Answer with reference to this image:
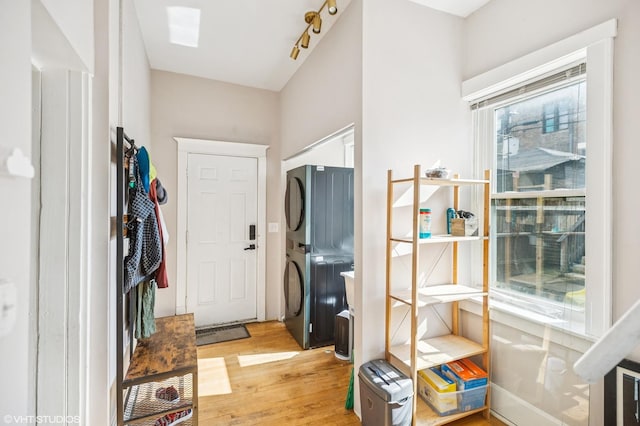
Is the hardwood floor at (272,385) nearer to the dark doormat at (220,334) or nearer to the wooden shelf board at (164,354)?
the dark doormat at (220,334)

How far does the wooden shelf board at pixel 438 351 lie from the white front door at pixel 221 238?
2170mm

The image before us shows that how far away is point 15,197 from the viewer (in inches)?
27.2

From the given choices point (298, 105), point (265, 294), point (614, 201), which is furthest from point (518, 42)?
point (265, 294)

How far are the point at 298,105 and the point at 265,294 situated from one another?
2.29 metres

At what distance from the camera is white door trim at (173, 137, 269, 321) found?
329cm

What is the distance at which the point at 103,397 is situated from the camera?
140 cm

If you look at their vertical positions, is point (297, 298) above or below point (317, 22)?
below

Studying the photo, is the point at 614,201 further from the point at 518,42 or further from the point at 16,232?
the point at 16,232

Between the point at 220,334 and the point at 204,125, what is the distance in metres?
2.37

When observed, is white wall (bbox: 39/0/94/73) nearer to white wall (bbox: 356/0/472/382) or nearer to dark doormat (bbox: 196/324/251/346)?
white wall (bbox: 356/0/472/382)

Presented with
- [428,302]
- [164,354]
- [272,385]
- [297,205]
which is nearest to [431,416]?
[428,302]

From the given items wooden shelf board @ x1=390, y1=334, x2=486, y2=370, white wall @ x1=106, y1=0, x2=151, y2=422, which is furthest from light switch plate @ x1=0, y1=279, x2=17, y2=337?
wooden shelf board @ x1=390, y1=334, x2=486, y2=370

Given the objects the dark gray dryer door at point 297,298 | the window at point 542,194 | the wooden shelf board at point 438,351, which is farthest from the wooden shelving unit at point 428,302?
the dark gray dryer door at point 297,298

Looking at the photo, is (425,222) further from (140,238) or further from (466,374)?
(140,238)
